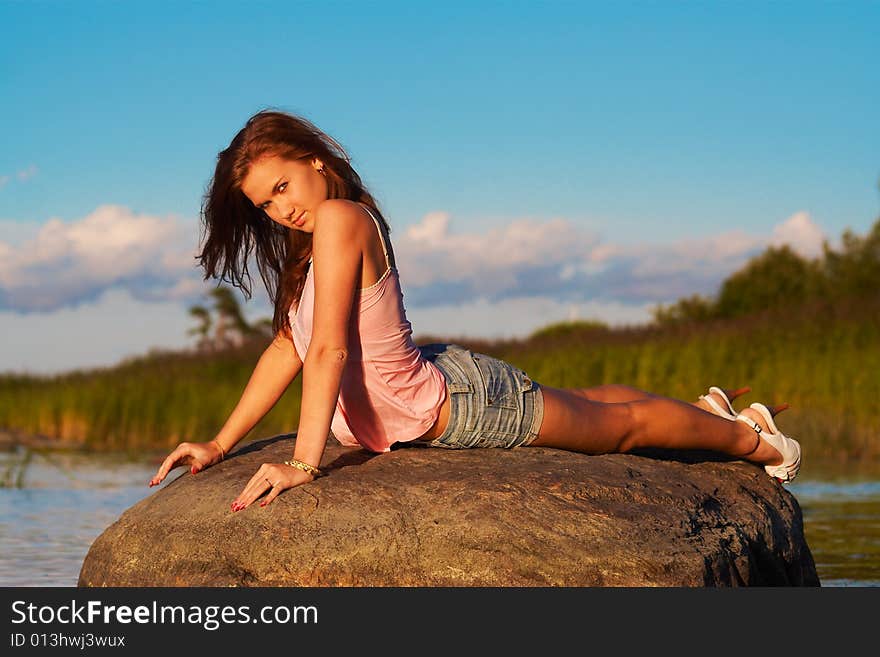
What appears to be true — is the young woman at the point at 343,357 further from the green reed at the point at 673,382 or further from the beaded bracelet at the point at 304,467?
the green reed at the point at 673,382

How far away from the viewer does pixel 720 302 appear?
32188 millimetres

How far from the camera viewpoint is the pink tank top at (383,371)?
14.7 feet

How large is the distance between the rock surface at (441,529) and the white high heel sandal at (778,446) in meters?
0.68

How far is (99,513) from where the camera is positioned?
808 cm

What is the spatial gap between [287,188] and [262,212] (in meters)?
0.39

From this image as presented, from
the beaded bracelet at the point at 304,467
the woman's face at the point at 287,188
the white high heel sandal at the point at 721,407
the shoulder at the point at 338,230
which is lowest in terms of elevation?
the beaded bracelet at the point at 304,467

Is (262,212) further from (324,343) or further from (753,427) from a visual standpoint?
(753,427)

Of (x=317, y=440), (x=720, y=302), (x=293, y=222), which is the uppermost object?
(x=720, y=302)

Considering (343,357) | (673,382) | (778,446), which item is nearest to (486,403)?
(343,357)

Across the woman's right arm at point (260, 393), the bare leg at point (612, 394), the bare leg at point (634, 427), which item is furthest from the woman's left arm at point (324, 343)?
the bare leg at point (612, 394)
